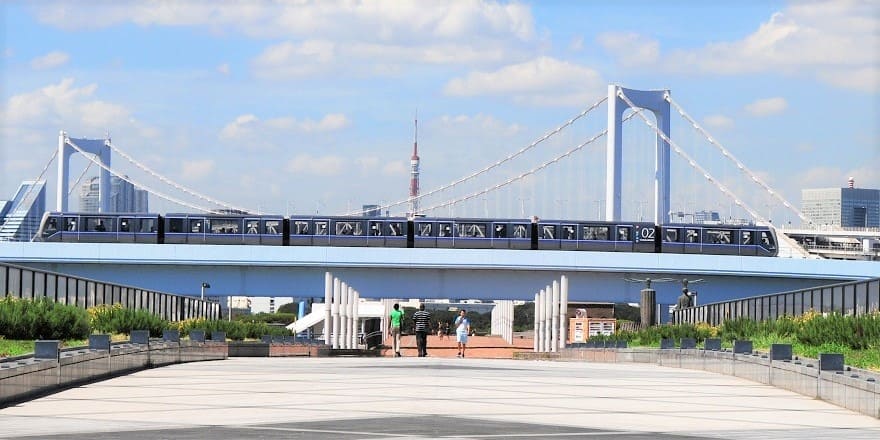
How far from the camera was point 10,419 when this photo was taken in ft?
36.5

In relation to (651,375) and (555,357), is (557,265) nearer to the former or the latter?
(555,357)

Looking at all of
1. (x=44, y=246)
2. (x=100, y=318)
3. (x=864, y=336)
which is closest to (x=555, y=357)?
(x=100, y=318)

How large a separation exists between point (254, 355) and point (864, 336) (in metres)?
12.7

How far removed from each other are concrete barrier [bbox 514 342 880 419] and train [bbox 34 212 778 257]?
52.0 metres

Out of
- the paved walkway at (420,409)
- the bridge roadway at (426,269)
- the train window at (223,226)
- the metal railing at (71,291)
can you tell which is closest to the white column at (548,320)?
the metal railing at (71,291)

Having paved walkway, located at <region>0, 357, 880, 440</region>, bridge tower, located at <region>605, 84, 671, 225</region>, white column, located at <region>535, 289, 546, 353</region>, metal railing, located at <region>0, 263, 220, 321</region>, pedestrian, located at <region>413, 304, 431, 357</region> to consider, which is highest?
bridge tower, located at <region>605, 84, 671, 225</region>

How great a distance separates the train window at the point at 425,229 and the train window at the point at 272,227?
8.17 meters

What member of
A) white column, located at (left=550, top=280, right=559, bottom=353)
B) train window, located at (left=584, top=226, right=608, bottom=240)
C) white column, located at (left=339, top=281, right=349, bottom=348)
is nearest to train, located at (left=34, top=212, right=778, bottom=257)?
train window, located at (left=584, top=226, right=608, bottom=240)

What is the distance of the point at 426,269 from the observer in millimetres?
76062

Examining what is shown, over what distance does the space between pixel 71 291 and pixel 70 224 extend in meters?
49.1

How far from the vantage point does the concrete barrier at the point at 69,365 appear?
12689mm

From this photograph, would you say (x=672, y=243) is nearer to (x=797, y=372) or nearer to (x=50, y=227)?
(x=50, y=227)

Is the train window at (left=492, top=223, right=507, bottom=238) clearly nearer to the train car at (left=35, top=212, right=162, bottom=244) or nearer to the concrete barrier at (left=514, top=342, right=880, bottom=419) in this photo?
the train car at (left=35, top=212, right=162, bottom=244)

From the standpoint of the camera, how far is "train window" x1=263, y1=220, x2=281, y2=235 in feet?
260
